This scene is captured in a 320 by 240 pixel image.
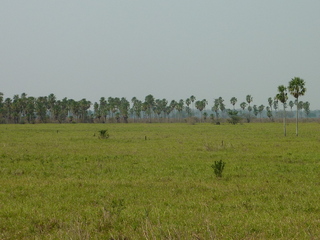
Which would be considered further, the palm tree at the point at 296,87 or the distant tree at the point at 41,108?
the distant tree at the point at 41,108

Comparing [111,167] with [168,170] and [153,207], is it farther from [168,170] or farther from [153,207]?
[153,207]

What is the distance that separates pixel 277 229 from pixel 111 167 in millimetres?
13614

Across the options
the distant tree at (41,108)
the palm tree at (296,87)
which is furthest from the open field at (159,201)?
the distant tree at (41,108)

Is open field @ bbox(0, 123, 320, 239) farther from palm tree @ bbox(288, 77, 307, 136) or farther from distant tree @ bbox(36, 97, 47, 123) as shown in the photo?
distant tree @ bbox(36, 97, 47, 123)

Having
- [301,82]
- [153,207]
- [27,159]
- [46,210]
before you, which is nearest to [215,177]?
[153,207]

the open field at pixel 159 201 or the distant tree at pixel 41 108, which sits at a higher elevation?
the distant tree at pixel 41 108

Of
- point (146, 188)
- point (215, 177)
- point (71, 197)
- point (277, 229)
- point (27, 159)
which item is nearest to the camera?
point (277, 229)

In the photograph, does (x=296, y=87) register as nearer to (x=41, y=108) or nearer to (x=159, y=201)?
(x=159, y=201)

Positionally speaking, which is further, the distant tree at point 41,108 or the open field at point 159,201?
the distant tree at point 41,108

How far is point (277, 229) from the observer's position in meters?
9.23

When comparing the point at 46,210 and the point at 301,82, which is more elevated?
the point at 301,82

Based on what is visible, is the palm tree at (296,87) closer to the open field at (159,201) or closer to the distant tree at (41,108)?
the open field at (159,201)

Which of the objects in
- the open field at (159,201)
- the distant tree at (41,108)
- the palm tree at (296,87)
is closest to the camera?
the open field at (159,201)

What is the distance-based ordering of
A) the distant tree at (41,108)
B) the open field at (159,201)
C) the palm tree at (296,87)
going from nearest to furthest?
the open field at (159,201) < the palm tree at (296,87) < the distant tree at (41,108)
